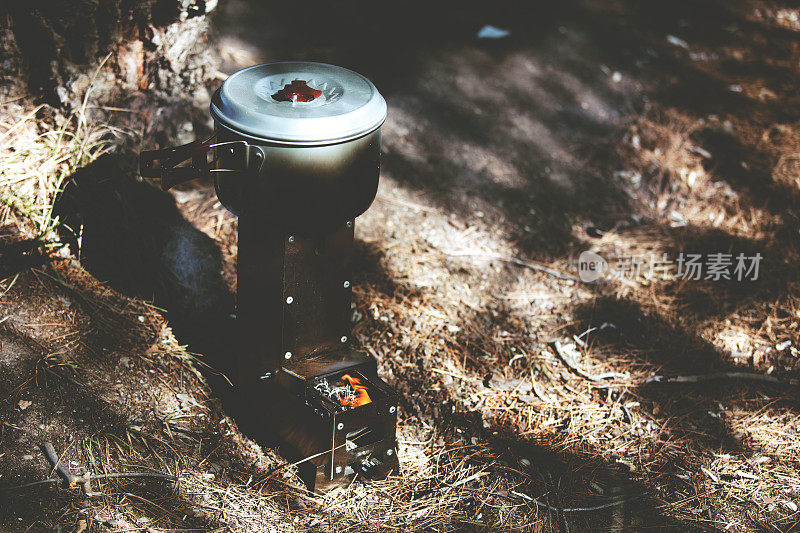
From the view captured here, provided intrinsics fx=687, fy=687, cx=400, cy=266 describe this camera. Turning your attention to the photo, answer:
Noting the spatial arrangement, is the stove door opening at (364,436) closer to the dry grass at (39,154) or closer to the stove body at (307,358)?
the stove body at (307,358)

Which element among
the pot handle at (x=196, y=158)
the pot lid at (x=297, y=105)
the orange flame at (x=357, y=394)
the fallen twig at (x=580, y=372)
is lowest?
the fallen twig at (x=580, y=372)

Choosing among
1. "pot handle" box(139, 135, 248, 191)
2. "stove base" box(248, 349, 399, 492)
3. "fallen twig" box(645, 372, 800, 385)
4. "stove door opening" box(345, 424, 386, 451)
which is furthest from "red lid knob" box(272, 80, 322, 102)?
"fallen twig" box(645, 372, 800, 385)

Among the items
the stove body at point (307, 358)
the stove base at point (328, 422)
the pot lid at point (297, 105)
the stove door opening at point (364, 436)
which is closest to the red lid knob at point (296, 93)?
the pot lid at point (297, 105)

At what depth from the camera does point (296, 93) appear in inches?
82.6

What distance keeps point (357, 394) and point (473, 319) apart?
3.23 ft

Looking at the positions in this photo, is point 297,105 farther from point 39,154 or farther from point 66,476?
point 39,154

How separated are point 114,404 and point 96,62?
153 centimetres

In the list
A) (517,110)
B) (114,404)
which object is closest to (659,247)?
(517,110)

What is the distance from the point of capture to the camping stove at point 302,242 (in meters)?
2.01

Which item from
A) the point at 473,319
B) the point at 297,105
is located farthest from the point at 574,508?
the point at 297,105

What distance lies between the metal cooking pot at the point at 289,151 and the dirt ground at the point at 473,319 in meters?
0.89

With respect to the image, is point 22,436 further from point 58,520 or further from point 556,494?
point 556,494

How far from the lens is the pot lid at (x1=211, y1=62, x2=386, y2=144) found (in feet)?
6.44

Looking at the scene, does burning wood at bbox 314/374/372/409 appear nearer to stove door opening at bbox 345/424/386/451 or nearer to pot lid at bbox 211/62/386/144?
stove door opening at bbox 345/424/386/451
